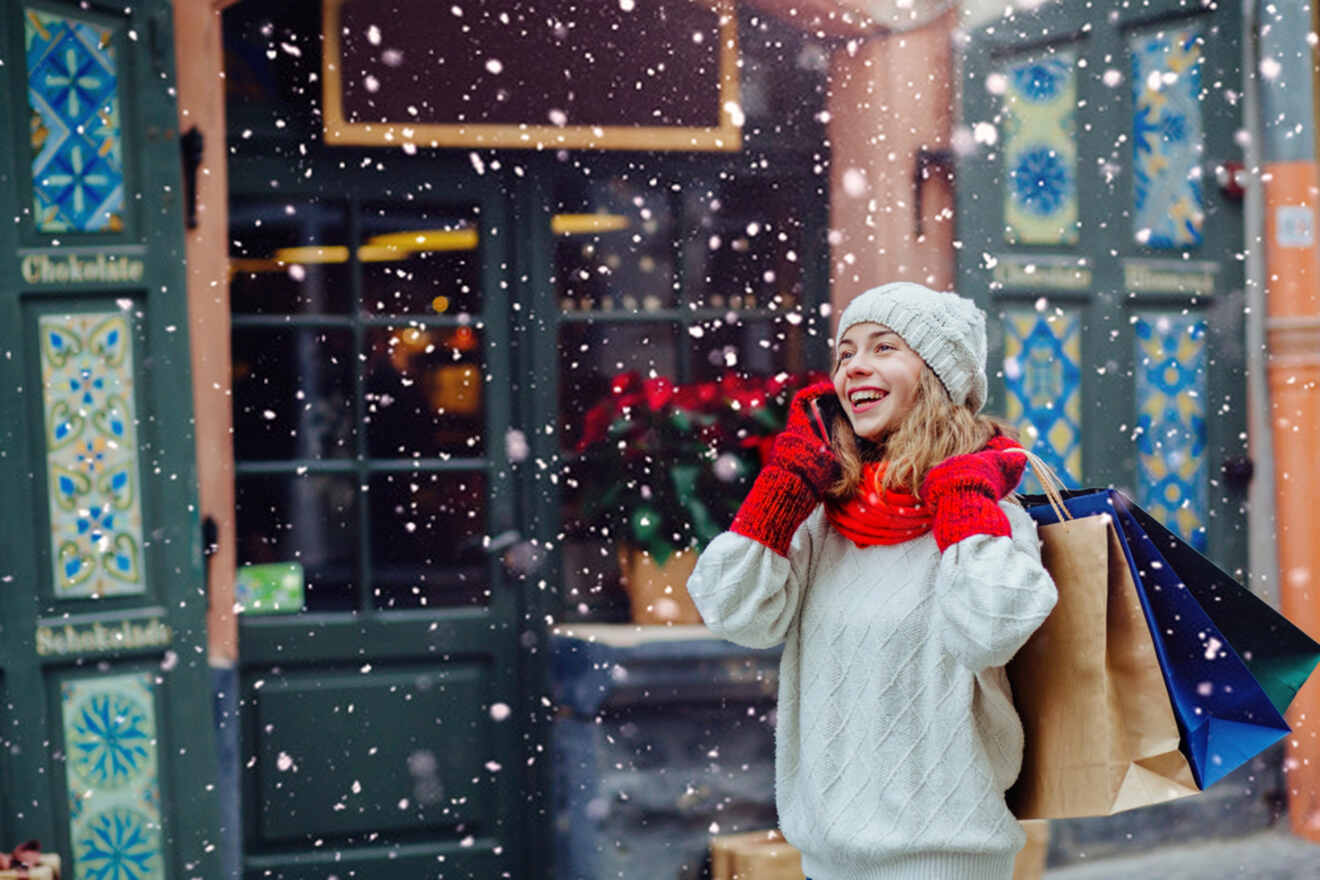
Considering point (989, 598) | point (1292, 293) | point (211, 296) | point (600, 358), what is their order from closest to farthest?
point (989, 598) < point (211, 296) < point (600, 358) < point (1292, 293)

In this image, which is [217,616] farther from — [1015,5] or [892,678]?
[1015,5]

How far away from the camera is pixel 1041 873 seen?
4.42m

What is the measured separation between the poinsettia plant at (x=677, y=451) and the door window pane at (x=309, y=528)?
0.75 meters

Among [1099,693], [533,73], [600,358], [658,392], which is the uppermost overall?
[533,73]

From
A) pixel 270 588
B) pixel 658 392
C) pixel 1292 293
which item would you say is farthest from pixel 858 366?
pixel 1292 293

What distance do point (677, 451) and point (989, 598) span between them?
2.29 m

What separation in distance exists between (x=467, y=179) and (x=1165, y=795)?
296 cm

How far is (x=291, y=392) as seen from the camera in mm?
4430

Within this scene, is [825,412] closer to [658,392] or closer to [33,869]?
[658,392]

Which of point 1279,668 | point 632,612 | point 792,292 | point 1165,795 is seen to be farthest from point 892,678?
point 792,292

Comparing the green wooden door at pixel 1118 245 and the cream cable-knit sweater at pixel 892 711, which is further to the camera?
the green wooden door at pixel 1118 245

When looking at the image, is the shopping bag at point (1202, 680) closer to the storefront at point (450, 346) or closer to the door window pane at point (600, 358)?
the storefront at point (450, 346)

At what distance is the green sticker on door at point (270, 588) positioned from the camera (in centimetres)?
440

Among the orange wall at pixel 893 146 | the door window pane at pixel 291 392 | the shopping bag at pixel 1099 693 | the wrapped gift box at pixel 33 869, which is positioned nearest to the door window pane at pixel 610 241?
the orange wall at pixel 893 146
